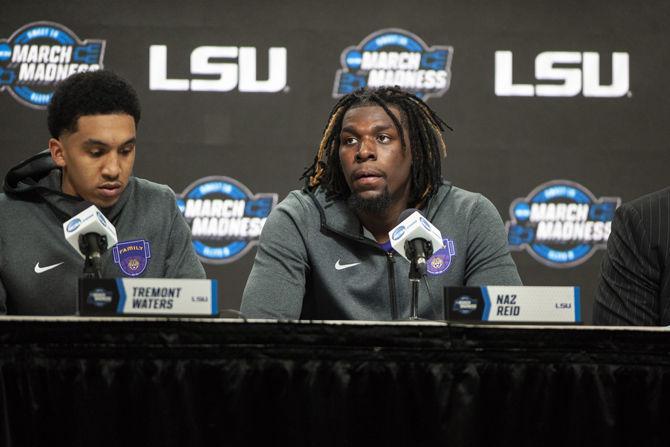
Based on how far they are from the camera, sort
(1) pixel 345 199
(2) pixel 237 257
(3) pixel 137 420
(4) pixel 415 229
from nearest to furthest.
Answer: (3) pixel 137 420, (4) pixel 415 229, (1) pixel 345 199, (2) pixel 237 257

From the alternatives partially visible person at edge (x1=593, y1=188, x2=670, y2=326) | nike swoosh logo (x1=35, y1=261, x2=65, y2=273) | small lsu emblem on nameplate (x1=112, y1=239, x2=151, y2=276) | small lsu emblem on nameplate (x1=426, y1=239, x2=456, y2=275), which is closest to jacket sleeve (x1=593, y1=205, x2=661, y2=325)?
partially visible person at edge (x1=593, y1=188, x2=670, y2=326)

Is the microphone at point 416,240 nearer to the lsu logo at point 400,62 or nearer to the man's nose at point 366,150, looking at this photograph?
the man's nose at point 366,150

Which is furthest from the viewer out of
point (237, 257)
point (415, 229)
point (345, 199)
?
point (237, 257)

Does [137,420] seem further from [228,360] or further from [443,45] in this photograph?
[443,45]

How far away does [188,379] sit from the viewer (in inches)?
52.4

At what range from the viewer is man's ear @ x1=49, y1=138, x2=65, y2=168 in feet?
7.64

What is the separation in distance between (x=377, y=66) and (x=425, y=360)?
3285mm

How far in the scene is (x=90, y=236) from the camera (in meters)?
1.82

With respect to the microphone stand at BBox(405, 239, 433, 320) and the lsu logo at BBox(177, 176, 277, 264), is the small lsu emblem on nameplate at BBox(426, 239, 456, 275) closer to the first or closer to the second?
the microphone stand at BBox(405, 239, 433, 320)

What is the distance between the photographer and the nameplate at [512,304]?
4.62 ft

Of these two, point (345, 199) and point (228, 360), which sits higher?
point (345, 199)

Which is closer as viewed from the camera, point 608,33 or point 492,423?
point 492,423

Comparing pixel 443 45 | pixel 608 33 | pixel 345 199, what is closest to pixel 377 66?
pixel 443 45

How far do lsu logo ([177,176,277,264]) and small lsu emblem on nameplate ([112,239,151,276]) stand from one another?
6.45 ft
